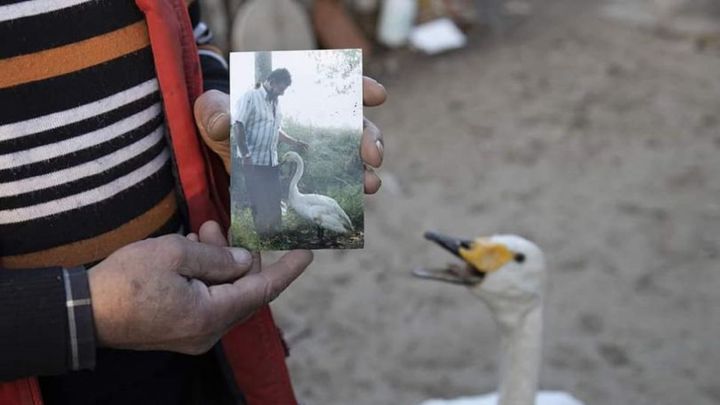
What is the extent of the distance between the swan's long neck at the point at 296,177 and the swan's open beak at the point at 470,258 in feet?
3.19

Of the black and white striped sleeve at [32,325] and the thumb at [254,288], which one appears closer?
the black and white striped sleeve at [32,325]

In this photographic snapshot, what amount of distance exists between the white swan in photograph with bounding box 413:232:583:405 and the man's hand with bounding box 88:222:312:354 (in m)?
1.07

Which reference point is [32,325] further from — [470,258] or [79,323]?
[470,258]

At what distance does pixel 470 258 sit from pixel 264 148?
109 centimetres

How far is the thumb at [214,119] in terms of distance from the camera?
110 cm

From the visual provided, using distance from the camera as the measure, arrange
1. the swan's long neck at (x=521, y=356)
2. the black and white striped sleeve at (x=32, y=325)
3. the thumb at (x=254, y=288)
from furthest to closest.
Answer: the swan's long neck at (x=521, y=356) → the thumb at (x=254, y=288) → the black and white striped sleeve at (x=32, y=325)

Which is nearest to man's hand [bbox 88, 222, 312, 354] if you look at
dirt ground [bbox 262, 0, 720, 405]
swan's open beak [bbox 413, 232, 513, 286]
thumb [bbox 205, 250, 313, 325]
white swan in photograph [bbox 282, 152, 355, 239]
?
thumb [bbox 205, 250, 313, 325]

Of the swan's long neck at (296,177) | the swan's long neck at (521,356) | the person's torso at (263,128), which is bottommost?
the swan's long neck at (521,356)

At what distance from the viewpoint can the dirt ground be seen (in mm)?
3021

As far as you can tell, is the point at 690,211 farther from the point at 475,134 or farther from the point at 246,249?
the point at 246,249

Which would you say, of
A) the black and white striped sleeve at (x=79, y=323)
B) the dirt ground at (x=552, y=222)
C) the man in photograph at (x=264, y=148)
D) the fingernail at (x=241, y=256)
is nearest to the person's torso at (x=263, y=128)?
the man in photograph at (x=264, y=148)

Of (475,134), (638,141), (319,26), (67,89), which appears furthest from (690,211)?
(67,89)

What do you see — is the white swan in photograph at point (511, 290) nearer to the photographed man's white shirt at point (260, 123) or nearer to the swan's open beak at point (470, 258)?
the swan's open beak at point (470, 258)

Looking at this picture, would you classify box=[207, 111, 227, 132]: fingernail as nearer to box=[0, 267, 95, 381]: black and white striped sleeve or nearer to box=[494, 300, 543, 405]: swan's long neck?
box=[0, 267, 95, 381]: black and white striped sleeve
